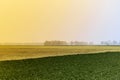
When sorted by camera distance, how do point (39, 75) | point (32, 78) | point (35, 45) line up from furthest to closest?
point (35, 45)
point (39, 75)
point (32, 78)

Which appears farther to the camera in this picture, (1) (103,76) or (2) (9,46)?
(2) (9,46)

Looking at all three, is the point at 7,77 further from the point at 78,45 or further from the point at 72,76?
the point at 78,45

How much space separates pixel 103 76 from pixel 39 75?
7.03 feet

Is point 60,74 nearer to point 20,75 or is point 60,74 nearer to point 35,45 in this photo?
point 20,75

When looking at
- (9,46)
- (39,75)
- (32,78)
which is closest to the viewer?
(32,78)

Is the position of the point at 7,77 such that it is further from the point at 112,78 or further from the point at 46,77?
the point at 112,78

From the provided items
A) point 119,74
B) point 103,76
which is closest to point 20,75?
point 103,76

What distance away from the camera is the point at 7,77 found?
948cm

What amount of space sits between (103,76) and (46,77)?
6.35 ft

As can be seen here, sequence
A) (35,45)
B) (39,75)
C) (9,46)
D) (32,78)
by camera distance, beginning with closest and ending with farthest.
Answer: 1. (32,78)
2. (39,75)
3. (9,46)
4. (35,45)

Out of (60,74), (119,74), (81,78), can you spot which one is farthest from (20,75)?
(119,74)

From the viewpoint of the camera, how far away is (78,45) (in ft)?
97.8

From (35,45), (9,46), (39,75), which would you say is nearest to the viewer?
(39,75)

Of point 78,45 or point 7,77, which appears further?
point 78,45
